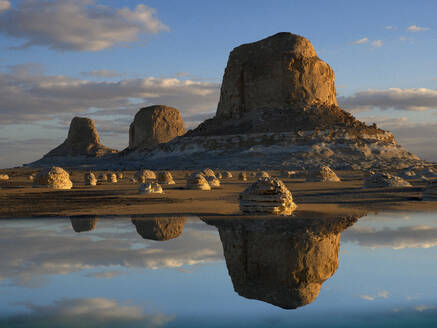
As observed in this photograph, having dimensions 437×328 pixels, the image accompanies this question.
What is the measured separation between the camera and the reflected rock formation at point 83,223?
28.5 feet

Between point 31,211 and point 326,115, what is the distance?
224 ft

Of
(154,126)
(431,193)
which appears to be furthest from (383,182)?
(154,126)

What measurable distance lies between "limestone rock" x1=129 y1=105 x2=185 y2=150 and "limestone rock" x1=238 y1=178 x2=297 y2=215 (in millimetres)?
113203

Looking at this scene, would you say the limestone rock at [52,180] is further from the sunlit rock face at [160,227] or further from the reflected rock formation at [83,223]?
the sunlit rock face at [160,227]

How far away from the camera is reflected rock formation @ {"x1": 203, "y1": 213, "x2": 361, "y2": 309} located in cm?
430

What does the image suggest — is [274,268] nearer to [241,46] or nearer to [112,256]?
[112,256]

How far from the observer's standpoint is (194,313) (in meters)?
3.69

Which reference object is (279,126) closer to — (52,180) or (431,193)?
(52,180)

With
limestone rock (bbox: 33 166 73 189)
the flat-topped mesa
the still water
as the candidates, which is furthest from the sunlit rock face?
the flat-topped mesa

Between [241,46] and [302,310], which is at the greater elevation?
[241,46]

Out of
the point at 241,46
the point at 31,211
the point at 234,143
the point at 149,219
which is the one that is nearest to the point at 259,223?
the point at 149,219

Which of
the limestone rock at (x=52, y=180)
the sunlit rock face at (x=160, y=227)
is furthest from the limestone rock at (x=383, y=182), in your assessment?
the limestone rock at (x=52, y=180)

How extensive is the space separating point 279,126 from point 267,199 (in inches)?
2472

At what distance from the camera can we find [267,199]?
10.3m
